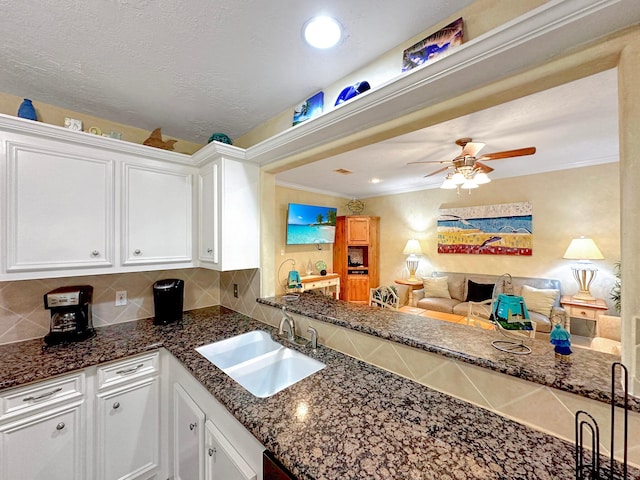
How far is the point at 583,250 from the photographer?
10.3 feet

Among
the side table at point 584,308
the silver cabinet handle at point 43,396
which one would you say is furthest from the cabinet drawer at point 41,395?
the side table at point 584,308

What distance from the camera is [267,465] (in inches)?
32.4

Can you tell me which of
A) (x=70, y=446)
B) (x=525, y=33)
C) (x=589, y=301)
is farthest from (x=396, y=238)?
(x=70, y=446)

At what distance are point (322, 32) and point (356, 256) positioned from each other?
15.2ft

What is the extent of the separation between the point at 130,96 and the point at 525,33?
198 centimetres

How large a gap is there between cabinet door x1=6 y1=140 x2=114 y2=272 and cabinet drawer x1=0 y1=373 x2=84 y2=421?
607 mm

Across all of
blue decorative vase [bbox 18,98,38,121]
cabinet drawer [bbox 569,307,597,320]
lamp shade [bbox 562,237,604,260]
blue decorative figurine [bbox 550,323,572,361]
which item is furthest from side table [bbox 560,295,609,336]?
blue decorative vase [bbox 18,98,38,121]

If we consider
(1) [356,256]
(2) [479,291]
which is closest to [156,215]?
(1) [356,256]

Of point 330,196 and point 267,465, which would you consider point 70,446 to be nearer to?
point 267,465

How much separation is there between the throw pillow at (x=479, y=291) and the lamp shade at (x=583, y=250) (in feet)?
3.32

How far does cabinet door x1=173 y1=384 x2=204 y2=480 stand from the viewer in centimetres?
122

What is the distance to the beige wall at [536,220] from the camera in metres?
3.23

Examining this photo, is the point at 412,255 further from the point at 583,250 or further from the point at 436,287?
the point at 583,250

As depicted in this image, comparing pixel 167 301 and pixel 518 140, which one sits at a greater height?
pixel 518 140
